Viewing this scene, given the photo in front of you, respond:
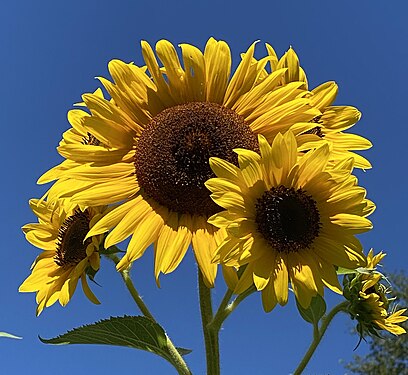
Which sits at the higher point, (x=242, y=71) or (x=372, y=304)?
(x=242, y=71)

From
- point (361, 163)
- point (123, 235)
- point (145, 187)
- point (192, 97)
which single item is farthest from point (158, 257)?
point (361, 163)

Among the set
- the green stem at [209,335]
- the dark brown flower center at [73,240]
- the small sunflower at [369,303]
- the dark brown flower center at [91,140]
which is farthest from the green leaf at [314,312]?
the dark brown flower center at [91,140]

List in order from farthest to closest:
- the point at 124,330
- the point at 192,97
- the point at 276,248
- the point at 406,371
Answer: the point at 406,371 → the point at 192,97 → the point at 124,330 → the point at 276,248

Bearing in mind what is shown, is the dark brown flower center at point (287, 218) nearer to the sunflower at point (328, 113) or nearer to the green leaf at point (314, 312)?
the sunflower at point (328, 113)

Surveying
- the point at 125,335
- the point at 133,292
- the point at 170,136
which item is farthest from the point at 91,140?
the point at 125,335

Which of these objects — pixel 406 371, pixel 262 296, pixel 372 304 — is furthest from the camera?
pixel 406 371

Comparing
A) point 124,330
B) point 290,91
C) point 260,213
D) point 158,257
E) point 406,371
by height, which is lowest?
point 124,330

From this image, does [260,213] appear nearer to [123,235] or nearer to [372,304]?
[123,235]
